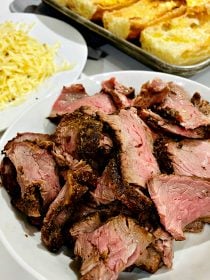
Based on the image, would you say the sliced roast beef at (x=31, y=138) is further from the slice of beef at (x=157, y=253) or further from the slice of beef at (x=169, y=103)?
the slice of beef at (x=157, y=253)

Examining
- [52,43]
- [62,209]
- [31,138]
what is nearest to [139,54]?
[52,43]

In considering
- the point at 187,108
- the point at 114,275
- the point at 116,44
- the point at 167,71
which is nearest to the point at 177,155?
the point at 187,108

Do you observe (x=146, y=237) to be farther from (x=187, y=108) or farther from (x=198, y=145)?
(x=187, y=108)

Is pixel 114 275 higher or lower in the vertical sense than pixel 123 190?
lower

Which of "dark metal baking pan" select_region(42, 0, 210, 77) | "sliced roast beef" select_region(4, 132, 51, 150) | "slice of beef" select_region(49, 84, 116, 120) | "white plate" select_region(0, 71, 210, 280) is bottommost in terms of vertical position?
"white plate" select_region(0, 71, 210, 280)

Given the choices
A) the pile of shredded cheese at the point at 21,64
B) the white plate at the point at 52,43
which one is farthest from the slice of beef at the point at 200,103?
the pile of shredded cheese at the point at 21,64

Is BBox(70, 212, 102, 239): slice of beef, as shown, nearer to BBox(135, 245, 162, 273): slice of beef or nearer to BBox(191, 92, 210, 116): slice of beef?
BBox(135, 245, 162, 273): slice of beef

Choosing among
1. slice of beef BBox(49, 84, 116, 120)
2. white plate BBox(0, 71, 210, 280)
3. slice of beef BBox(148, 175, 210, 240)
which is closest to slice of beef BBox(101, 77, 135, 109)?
→ slice of beef BBox(49, 84, 116, 120)
